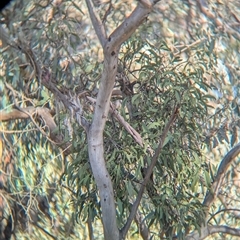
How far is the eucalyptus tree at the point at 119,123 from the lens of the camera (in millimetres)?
2961

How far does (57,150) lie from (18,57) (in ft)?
2.87

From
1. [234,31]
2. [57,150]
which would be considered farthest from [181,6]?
[57,150]

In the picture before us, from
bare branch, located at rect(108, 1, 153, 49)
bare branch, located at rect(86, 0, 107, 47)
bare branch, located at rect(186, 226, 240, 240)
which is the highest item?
bare branch, located at rect(86, 0, 107, 47)

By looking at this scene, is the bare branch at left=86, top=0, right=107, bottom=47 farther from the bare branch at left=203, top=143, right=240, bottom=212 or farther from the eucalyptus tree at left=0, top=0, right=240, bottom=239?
the bare branch at left=203, top=143, right=240, bottom=212

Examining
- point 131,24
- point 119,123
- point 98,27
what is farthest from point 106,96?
point 119,123

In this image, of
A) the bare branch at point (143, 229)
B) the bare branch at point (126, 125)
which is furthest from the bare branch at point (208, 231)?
the bare branch at point (126, 125)

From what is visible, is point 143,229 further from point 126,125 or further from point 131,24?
point 131,24

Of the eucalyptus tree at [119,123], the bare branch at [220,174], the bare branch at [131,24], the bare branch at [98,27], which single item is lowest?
the bare branch at [220,174]

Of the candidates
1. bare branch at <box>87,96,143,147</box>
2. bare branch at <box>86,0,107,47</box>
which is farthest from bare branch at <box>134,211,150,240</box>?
bare branch at <box>86,0,107,47</box>

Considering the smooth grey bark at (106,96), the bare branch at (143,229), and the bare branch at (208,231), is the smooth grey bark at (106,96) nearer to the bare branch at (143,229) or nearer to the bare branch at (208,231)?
the bare branch at (143,229)

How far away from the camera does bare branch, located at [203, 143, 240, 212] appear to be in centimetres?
362

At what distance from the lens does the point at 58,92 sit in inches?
122

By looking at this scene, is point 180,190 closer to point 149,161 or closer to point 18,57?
point 149,161

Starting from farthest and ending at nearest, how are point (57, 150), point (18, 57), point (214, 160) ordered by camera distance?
point (214, 160)
point (57, 150)
point (18, 57)
